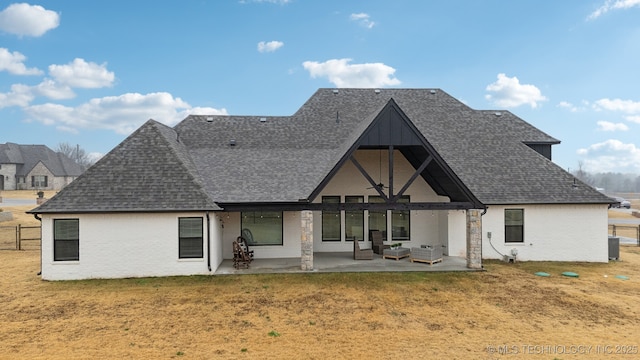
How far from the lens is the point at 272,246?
17297 millimetres

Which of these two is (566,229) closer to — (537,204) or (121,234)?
(537,204)

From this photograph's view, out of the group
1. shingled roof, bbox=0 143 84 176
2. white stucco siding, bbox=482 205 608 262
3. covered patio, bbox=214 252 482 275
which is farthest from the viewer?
shingled roof, bbox=0 143 84 176

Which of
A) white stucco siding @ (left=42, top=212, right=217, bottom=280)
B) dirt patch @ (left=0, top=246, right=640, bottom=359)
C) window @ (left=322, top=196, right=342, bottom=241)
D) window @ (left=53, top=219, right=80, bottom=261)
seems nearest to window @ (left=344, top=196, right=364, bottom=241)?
window @ (left=322, top=196, right=342, bottom=241)

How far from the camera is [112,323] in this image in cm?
956

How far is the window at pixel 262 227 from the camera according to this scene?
17125 mm

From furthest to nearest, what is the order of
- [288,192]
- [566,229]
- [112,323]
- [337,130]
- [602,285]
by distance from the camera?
[337,130]
[566,229]
[288,192]
[602,285]
[112,323]

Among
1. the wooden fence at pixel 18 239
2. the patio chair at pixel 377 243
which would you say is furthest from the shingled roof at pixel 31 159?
the patio chair at pixel 377 243

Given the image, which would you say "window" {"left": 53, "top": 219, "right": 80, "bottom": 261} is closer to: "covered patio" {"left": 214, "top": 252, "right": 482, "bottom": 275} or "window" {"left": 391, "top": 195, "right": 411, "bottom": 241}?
"covered patio" {"left": 214, "top": 252, "right": 482, "bottom": 275}

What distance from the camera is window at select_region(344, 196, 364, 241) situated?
18.6m

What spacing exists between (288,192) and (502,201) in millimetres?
10393

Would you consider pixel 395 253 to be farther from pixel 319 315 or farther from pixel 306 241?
pixel 319 315

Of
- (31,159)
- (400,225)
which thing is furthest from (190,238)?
(31,159)

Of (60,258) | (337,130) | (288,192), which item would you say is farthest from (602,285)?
(60,258)

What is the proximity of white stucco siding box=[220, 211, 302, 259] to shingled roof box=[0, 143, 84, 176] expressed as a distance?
2451 inches
